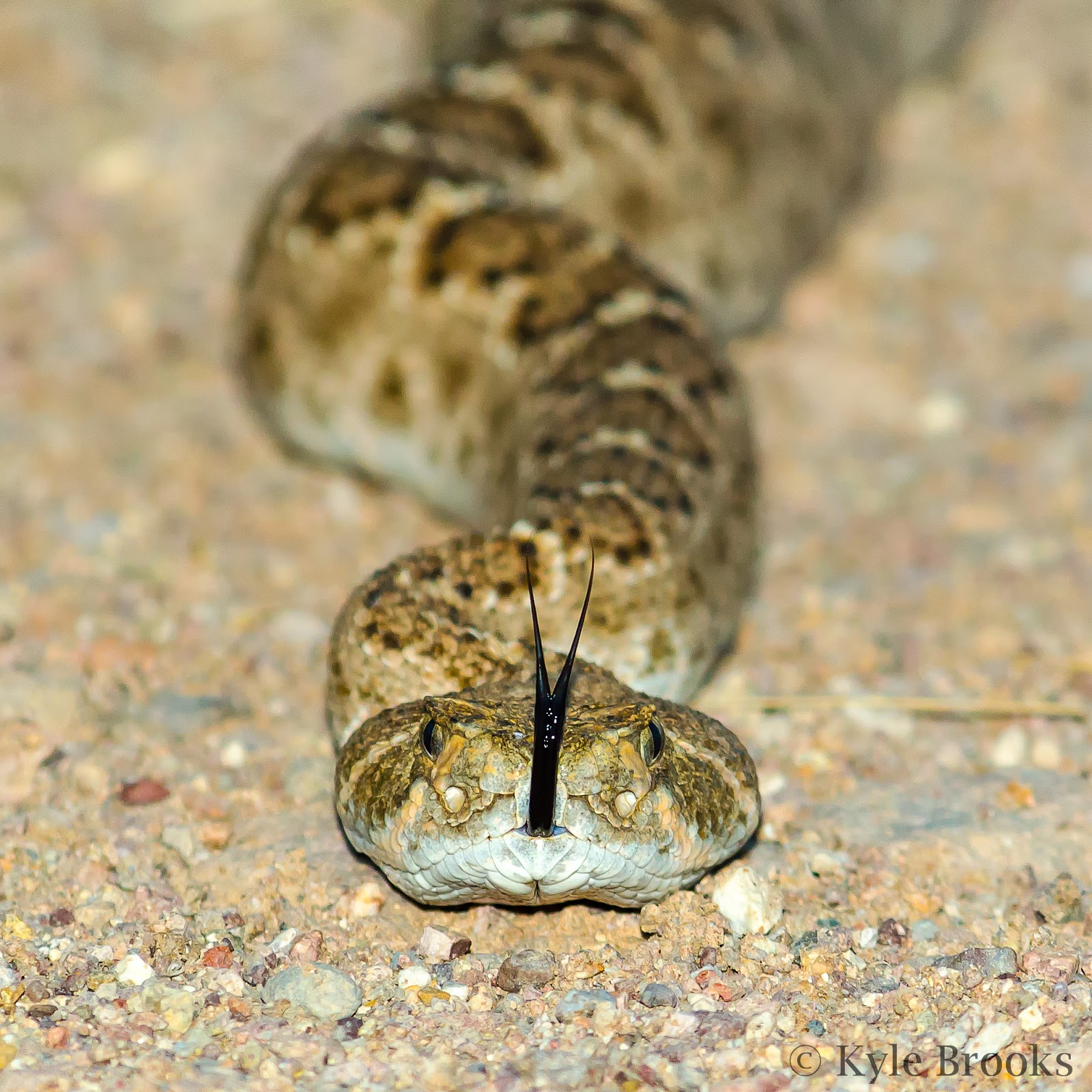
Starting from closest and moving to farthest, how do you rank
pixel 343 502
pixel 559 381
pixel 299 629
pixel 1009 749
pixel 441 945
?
1. pixel 441 945
2. pixel 1009 749
3. pixel 299 629
4. pixel 559 381
5. pixel 343 502

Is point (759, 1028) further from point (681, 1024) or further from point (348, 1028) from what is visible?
point (348, 1028)

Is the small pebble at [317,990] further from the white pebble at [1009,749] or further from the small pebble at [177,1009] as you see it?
the white pebble at [1009,749]

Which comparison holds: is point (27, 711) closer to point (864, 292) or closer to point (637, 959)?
point (637, 959)

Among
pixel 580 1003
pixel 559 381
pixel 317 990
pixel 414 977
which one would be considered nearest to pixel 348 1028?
pixel 317 990

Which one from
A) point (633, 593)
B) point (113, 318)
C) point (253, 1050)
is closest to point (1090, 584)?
point (633, 593)

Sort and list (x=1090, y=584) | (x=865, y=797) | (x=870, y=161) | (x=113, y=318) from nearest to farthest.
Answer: (x=865, y=797) → (x=1090, y=584) → (x=113, y=318) → (x=870, y=161)

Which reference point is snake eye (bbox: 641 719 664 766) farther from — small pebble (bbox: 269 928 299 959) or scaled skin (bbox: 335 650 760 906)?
small pebble (bbox: 269 928 299 959)
